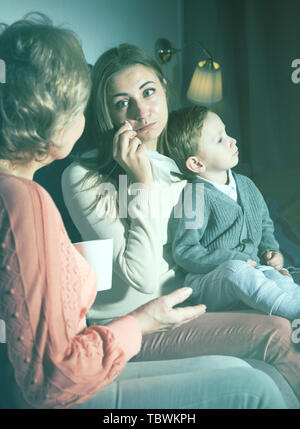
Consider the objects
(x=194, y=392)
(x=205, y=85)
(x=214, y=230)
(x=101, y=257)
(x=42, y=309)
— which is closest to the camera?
(x=42, y=309)

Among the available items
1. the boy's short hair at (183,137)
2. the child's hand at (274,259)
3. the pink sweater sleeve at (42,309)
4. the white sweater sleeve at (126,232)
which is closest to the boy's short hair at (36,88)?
the pink sweater sleeve at (42,309)

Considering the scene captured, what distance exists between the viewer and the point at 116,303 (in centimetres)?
72

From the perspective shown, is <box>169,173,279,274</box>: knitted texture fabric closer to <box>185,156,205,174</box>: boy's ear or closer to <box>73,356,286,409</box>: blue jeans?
<box>185,156,205,174</box>: boy's ear

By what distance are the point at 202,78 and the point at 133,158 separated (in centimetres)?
31

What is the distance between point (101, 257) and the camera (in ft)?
2.29

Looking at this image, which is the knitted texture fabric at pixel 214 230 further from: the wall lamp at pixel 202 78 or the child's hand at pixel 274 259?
the wall lamp at pixel 202 78

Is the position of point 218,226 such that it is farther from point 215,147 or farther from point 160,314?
point 160,314

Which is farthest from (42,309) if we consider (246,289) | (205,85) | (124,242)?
(205,85)

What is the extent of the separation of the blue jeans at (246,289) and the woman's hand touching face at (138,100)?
0.27 m

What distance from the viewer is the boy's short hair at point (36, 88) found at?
0.51 m

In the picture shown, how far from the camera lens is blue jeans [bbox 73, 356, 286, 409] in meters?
0.54

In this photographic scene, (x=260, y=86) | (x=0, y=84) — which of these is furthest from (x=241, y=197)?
(x=0, y=84)

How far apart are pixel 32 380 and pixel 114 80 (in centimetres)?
53

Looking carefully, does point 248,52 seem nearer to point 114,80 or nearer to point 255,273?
point 114,80
